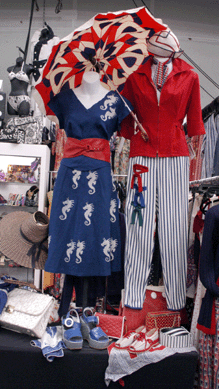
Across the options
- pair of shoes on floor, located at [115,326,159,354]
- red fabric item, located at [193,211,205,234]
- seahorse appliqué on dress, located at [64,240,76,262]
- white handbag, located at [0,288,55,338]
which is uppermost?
red fabric item, located at [193,211,205,234]

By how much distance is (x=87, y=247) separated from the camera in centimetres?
191

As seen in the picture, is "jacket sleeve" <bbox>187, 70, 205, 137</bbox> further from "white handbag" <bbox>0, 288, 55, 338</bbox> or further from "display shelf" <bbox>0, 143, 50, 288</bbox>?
"display shelf" <bbox>0, 143, 50, 288</bbox>

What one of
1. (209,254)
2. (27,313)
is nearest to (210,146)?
(209,254)

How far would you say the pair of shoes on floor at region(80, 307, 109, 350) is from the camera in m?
1.66

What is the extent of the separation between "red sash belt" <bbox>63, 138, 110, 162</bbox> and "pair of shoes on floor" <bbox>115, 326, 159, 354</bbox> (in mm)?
1062

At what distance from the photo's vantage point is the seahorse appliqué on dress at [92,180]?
1964 mm

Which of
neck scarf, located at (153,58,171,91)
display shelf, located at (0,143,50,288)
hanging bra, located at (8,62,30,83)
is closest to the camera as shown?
neck scarf, located at (153,58,171,91)

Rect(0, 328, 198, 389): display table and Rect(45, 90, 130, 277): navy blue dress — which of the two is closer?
Rect(0, 328, 198, 389): display table

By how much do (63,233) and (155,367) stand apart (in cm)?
90

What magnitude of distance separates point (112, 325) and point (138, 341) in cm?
18

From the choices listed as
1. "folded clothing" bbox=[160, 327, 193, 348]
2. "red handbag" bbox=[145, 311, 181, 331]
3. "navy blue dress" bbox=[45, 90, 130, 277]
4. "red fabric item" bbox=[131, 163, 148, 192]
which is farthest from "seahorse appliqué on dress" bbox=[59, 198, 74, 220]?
"folded clothing" bbox=[160, 327, 193, 348]

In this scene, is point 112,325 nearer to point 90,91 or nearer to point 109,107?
point 109,107

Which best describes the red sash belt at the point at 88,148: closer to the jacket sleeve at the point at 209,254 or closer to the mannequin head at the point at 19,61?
the jacket sleeve at the point at 209,254

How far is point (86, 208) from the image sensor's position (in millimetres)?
1947
